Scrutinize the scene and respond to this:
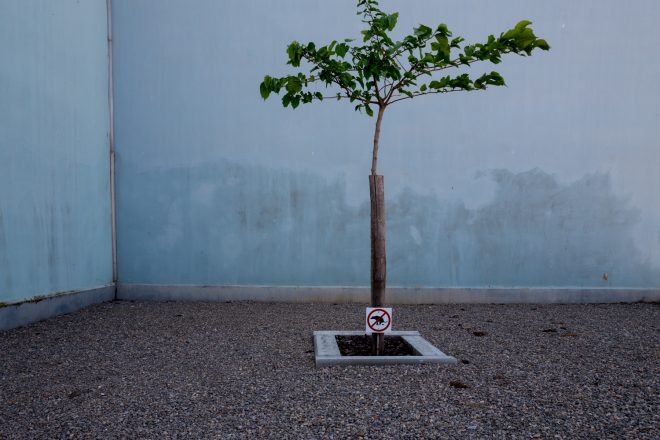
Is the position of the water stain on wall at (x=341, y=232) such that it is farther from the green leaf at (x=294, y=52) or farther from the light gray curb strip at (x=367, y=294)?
the green leaf at (x=294, y=52)

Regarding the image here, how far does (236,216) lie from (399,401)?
→ 3.42m

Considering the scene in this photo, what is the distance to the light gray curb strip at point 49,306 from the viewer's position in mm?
3895

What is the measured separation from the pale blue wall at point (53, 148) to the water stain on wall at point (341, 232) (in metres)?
0.46

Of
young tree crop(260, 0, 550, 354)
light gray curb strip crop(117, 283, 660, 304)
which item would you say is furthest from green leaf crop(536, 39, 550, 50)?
light gray curb strip crop(117, 283, 660, 304)

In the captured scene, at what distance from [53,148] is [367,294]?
3659 millimetres

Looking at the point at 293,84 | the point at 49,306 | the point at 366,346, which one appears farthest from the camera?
the point at 49,306

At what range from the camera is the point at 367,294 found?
536cm

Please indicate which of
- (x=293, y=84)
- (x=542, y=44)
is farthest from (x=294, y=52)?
(x=542, y=44)

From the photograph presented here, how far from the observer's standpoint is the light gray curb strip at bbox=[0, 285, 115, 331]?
3.89 m

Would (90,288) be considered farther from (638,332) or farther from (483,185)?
(638,332)

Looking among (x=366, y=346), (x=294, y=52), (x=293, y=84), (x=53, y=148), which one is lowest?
(x=366, y=346)

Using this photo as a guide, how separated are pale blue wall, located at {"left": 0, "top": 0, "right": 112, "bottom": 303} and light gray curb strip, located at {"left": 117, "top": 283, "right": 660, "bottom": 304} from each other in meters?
0.68

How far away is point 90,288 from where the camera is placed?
495 cm

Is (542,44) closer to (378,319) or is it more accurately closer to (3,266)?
(378,319)
